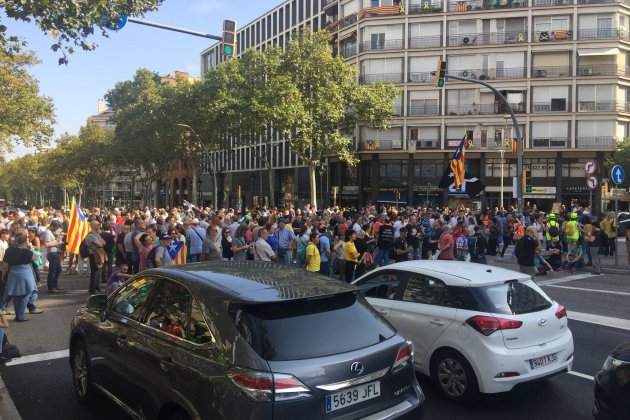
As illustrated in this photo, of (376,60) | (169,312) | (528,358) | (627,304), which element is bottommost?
(627,304)

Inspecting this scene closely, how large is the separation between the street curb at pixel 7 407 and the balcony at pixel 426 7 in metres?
47.1

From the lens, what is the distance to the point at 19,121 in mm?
28766

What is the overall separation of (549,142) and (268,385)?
4664 cm

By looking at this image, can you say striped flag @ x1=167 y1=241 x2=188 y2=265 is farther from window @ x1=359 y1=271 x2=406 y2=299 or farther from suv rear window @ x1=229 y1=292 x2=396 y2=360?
suv rear window @ x1=229 y1=292 x2=396 y2=360

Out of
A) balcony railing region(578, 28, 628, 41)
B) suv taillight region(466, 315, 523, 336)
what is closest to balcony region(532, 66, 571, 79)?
balcony railing region(578, 28, 628, 41)

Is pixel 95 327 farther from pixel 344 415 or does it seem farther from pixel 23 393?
pixel 344 415

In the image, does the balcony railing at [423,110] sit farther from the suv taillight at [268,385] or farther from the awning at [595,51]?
the suv taillight at [268,385]

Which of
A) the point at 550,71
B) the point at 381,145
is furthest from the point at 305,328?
the point at 550,71

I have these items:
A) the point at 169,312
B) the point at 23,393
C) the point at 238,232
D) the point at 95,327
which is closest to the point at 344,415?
the point at 169,312

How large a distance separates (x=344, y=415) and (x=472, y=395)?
2308mm

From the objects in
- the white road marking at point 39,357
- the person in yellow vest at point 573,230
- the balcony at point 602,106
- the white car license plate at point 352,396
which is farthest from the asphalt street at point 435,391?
the balcony at point 602,106

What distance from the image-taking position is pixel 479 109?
45.9 meters

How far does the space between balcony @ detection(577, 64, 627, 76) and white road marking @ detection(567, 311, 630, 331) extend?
4014cm

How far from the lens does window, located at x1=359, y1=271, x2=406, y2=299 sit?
6.32 meters
